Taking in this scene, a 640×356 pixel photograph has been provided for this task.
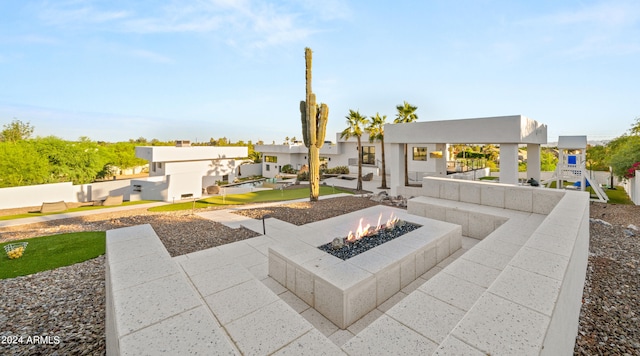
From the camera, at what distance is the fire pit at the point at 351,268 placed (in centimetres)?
457

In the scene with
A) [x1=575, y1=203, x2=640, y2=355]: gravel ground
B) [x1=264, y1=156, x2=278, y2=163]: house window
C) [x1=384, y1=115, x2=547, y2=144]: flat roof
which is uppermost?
[x1=384, y1=115, x2=547, y2=144]: flat roof

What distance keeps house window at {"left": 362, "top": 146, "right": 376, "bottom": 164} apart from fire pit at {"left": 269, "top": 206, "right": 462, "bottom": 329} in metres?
27.7

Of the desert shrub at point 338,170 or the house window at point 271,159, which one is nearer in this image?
the desert shrub at point 338,170

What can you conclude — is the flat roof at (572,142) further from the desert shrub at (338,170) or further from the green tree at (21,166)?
the green tree at (21,166)

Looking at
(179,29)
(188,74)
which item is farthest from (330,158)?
(179,29)

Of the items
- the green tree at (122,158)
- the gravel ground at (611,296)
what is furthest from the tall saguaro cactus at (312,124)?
the green tree at (122,158)

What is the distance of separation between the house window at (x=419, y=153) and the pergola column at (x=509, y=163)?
56.2 feet

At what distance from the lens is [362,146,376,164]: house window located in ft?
115

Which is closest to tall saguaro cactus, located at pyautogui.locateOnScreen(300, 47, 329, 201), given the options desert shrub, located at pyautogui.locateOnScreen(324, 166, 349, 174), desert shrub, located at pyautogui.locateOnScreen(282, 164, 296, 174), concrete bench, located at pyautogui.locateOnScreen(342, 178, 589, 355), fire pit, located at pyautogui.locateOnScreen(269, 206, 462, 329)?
fire pit, located at pyautogui.locateOnScreen(269, 206, 462, 329)

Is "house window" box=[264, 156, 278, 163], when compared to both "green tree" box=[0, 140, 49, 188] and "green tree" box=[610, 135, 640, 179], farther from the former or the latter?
"green tree" box=[610, 135, 640, 179]

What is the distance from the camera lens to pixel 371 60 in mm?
16453

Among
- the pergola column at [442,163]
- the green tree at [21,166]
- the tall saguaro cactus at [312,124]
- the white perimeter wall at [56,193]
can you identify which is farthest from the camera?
the pergola column at [442,163]

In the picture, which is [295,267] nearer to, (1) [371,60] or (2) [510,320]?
(2) [510,320]

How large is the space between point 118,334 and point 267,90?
2040 centimetres
